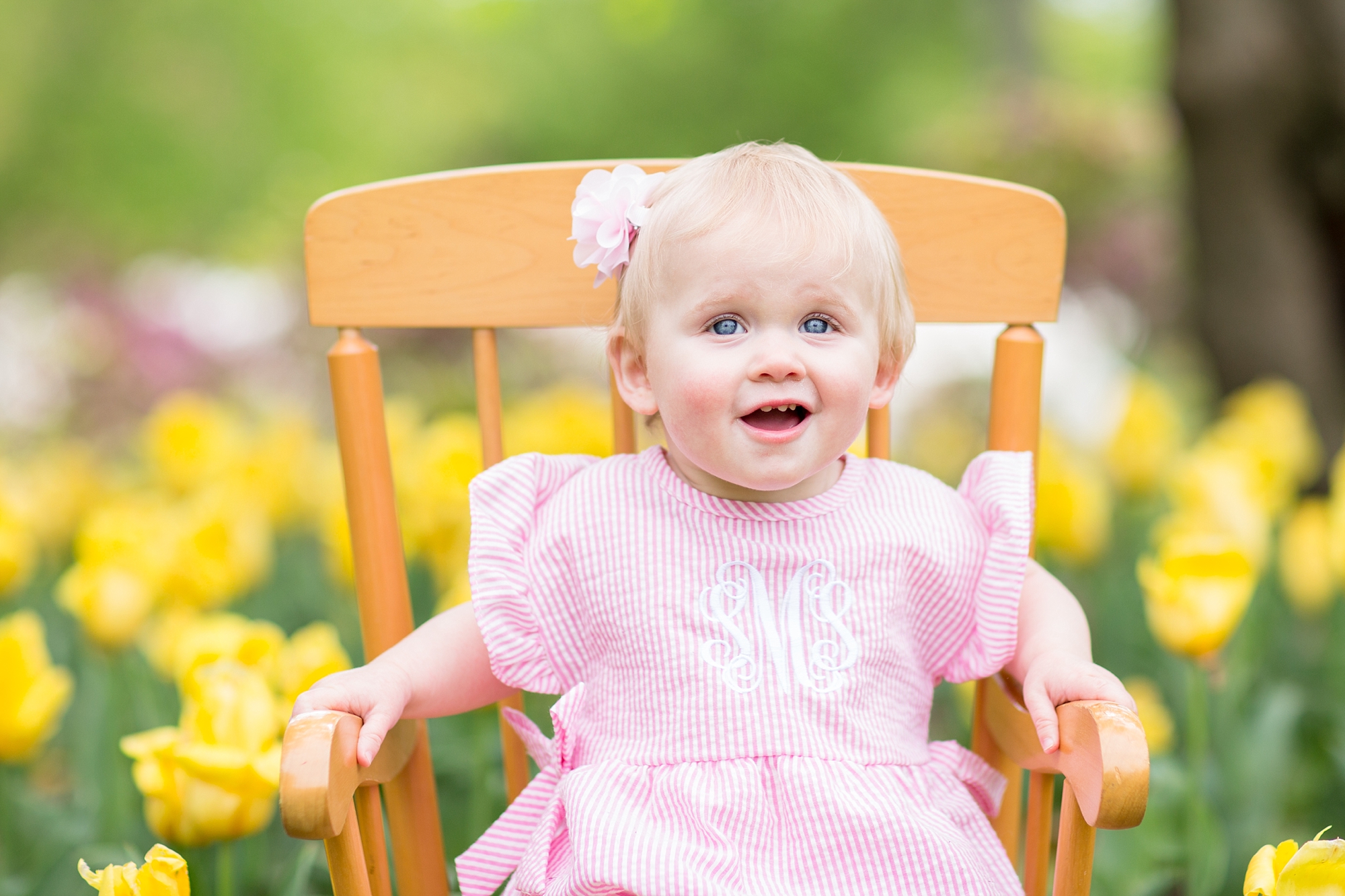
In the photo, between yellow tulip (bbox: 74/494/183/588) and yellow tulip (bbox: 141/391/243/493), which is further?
yellow tulip (bbox: 141/391/243/493)

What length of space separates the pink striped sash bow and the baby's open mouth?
11.4 inches

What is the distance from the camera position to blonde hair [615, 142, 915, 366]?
95 cm

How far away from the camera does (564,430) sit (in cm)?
188

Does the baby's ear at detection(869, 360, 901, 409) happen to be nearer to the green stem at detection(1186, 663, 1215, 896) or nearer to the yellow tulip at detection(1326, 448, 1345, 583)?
the green stem at detection(1186, 663, 1215, 896)

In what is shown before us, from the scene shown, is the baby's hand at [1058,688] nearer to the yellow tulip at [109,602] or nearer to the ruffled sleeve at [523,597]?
the ruffled sleeve at [523,597]

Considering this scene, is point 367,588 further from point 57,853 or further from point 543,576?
point 57,853

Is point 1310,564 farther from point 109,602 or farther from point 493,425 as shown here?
point 109,602

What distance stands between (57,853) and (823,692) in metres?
0.97

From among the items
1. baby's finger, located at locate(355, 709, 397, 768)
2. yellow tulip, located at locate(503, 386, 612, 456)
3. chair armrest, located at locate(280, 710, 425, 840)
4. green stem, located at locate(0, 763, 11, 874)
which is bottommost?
green stem, located at locate(0, 763, 11, 874)

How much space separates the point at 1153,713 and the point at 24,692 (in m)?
1.39

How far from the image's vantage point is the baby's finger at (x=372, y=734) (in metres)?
0.88

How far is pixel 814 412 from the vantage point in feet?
3.14

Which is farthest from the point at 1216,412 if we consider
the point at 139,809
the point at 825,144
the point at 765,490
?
the point at 825,144

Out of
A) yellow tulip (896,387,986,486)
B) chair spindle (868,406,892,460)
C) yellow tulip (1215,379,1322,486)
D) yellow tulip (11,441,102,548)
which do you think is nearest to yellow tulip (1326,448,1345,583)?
yellow tulip (1215,379,1322,486)
